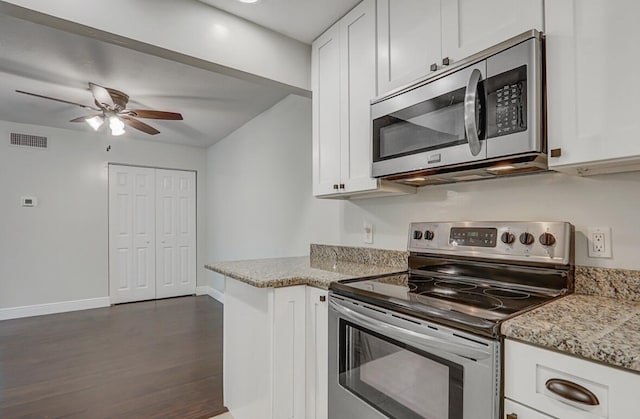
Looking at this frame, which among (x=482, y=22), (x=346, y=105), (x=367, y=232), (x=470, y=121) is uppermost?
(x=482, y=22)

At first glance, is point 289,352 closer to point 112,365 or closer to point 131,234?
point 112,365

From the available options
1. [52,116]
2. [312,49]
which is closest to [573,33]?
[312,49]

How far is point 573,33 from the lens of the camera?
1.10 metres

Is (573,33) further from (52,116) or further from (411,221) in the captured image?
(52,116)

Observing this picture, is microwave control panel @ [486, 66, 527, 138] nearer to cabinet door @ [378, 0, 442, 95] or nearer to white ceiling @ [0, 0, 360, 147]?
cabinet door @ [378, 0, 442, 95]

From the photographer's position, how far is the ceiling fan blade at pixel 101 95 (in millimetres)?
2708

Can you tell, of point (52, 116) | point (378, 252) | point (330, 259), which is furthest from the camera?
point (52, 116)

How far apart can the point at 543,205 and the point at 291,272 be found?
4.12 feet

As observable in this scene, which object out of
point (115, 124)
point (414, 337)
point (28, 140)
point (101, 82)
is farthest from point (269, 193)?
point (28, 140)

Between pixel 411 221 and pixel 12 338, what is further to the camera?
pixel 12 338

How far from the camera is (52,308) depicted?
14.9 feet

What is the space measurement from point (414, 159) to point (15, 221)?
522 centimetres

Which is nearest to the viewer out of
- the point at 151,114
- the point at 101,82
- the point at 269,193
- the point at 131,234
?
the point at 101,82

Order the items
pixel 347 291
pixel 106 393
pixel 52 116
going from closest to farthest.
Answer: pixel 347 291 → pixel 106 393 → pixel 52 116
